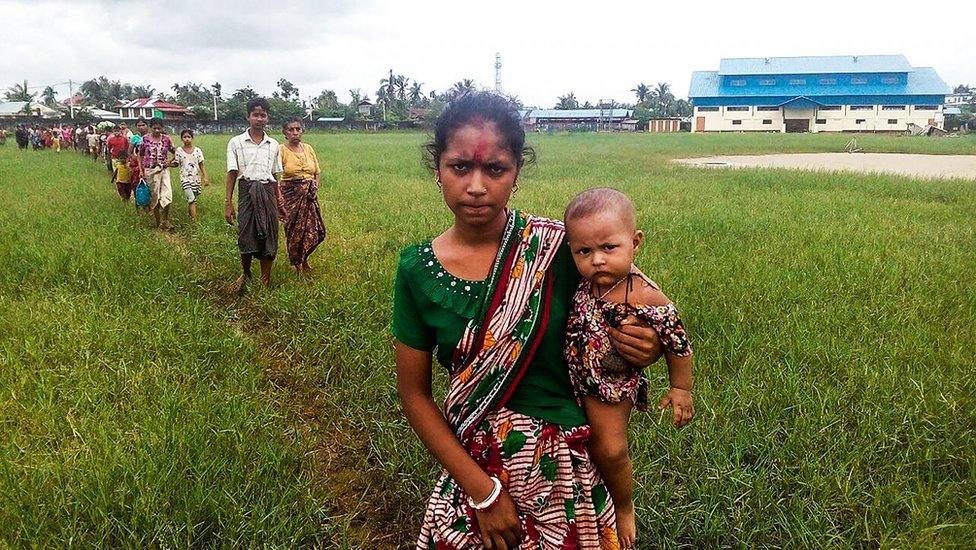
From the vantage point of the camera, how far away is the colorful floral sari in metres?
1.32

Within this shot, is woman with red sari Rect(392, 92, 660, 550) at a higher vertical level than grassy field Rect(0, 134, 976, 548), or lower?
higher

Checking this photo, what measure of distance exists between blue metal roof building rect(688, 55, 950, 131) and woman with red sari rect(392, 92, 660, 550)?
55076 mm

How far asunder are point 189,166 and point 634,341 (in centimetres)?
825

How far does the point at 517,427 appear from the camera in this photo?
1372 millimetres

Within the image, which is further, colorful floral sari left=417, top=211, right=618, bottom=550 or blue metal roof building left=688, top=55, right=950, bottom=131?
blue metal roof building left=688, top=55, right=950, bottom=131

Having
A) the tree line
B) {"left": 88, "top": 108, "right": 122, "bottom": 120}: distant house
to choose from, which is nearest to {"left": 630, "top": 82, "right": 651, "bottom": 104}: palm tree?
the tree line

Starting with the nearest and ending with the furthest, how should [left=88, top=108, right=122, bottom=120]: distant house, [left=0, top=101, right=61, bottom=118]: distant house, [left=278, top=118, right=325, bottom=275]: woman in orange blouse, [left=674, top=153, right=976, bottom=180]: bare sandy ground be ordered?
1. [left=278, top=118, right=325, bottom=275]: woman in orange blouse
2. [left=674, top=153, right=976, bottom=180]: bare sandy ground
3. [left=88, top=108, right=122, bottom=120]: distant house
4. [left=0, top=101, right=61, bottom=118]: distant house

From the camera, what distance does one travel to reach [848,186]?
10.8m

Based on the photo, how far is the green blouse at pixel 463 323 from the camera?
1.36 metres

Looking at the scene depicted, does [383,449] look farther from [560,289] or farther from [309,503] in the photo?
[560,289]

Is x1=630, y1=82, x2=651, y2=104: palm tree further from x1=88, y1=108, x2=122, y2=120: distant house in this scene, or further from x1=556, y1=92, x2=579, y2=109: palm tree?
x1=88, y1=108, x2=122, y2=120: distant house

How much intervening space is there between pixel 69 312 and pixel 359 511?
114 inches

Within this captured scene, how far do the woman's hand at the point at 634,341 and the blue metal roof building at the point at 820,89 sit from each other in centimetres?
5510

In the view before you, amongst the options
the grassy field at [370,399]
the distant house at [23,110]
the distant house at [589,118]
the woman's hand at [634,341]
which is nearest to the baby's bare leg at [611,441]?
the woman's hand at [634,341]
